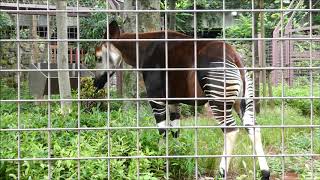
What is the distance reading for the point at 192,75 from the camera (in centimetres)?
474

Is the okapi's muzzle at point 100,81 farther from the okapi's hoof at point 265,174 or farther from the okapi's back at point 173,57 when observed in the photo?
the okapi's hoof at point 265,174

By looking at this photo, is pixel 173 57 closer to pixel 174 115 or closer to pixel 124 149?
pixel 174 115

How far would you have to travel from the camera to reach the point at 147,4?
20.9ft

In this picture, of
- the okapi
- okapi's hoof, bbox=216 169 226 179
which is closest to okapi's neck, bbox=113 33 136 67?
the okapi

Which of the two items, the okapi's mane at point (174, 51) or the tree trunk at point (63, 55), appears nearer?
the okapi's mane at point (174, 51)

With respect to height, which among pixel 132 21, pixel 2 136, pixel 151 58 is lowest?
pixel 2 136

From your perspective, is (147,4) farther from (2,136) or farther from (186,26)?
(186,26)

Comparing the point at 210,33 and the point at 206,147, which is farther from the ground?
the point at 210,33

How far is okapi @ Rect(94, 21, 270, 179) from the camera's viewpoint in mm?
4355

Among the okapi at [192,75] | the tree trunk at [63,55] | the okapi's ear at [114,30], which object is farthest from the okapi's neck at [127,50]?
the tree trunk at [63,55]

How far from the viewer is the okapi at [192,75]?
4.36 metres

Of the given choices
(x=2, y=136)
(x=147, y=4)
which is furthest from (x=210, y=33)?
(x=2, y=136)

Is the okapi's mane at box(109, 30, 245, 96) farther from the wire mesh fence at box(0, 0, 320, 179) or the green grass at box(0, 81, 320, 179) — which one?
the green grass at box(0, 81, 320, 179)

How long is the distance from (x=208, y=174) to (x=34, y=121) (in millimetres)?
1821
